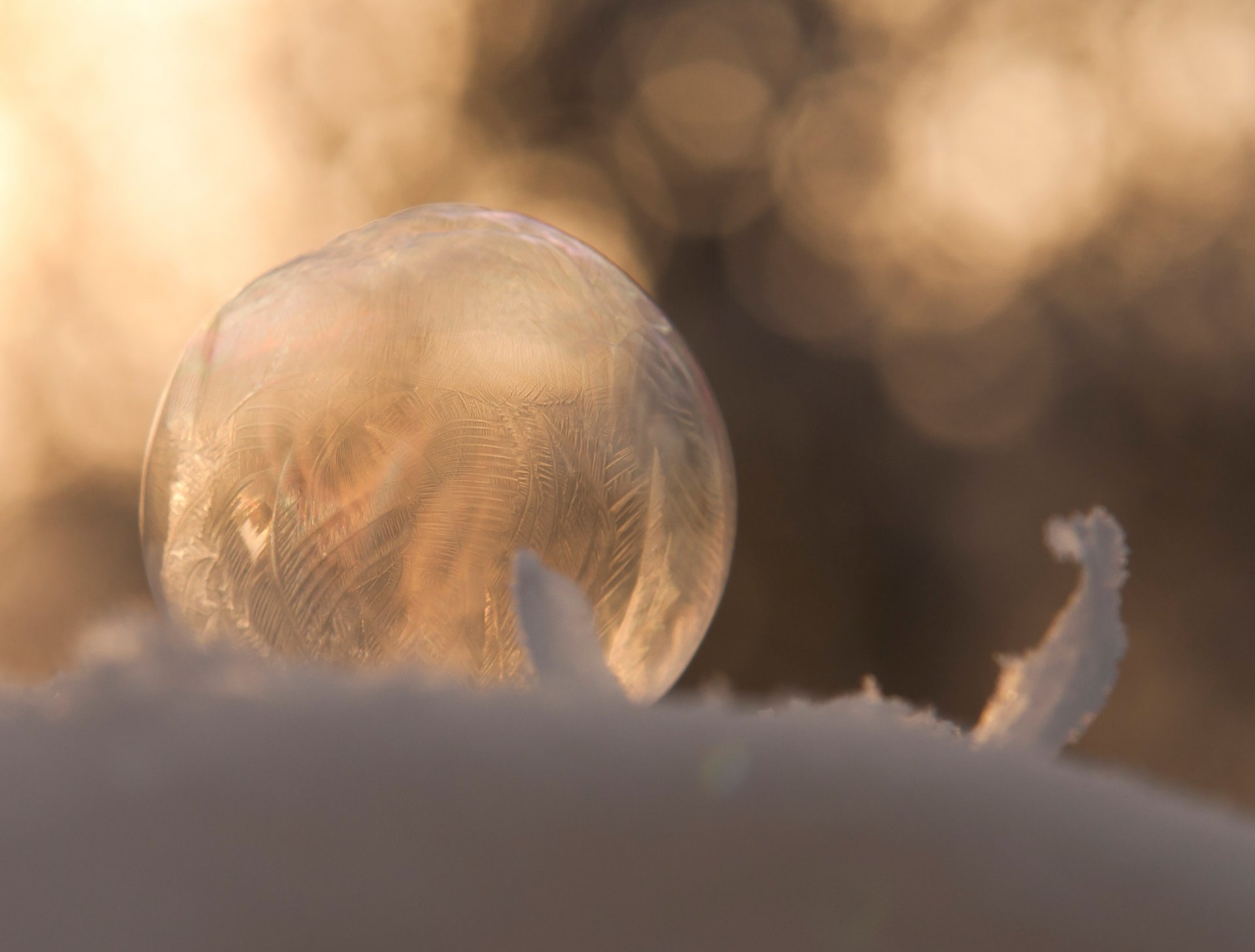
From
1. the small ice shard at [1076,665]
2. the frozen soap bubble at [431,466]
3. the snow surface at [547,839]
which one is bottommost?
the snow surface at [547,839]

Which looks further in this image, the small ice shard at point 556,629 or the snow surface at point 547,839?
the small ice shard at point 556,629

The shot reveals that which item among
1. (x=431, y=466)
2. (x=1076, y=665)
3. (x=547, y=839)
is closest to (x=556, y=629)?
(x=547, y=839)

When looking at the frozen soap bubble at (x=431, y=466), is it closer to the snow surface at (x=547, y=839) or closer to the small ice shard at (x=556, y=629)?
the small ice shard at (x=556, y=629)

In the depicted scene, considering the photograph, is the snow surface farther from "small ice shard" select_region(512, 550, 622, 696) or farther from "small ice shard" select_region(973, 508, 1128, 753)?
"small ice shard" select_region(973, 508, 1128, 753)

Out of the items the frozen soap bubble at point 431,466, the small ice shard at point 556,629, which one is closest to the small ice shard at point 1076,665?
the small ice shard at point 556,629

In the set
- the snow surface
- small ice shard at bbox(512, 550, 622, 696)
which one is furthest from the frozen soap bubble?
the snow surface

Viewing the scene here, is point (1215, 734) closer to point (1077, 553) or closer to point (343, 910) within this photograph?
point (1077, 553)

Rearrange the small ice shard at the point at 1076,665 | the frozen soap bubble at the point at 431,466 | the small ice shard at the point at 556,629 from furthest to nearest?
the frozen soap bubble at the point at 431,466 → the small ice shard at the point at 1076,665 → the small ice shard at the point at 556,629
